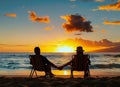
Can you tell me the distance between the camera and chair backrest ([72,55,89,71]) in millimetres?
12742

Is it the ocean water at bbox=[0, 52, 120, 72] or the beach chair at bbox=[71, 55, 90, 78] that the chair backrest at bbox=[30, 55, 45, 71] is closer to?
the beach chair at bbox=[71, 55, 90, 78]

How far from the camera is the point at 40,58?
41.0ft

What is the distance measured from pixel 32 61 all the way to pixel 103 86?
4.48 m

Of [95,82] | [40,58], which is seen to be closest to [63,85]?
[95,82]

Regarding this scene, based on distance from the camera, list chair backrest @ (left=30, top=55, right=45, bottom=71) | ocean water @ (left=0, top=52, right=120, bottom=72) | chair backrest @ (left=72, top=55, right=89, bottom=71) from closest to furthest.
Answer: chair backrest @ (left=30, top=55, right=45, bottom=71)
chair backrest @ (left=72, top=55, right=89, bottom=71)
ocean water @ (left=0, top=52, right=120, bottom=72)

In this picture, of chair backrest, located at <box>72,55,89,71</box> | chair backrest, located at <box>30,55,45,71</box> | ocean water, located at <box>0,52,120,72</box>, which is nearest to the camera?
chair backrest, located at <box>30,55,45,71</box>

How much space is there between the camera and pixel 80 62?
12844mm

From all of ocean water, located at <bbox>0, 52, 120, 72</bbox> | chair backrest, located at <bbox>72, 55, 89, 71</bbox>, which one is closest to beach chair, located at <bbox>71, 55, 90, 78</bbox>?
chair backrest, located at <bbox>72, 55, 89, 71</bbox>

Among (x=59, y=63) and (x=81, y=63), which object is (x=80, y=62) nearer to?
(x=81, y=63)

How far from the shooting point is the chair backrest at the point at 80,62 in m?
12.7

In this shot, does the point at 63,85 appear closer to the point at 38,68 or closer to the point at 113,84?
the point at 113,84

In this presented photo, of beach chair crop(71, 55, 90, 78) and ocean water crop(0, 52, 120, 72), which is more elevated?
ocean water crop(0, 52, 120, 72)

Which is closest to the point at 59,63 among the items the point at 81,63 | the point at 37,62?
the point at 81,63

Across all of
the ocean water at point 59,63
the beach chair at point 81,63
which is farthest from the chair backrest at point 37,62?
the ocean water at point 59,63
